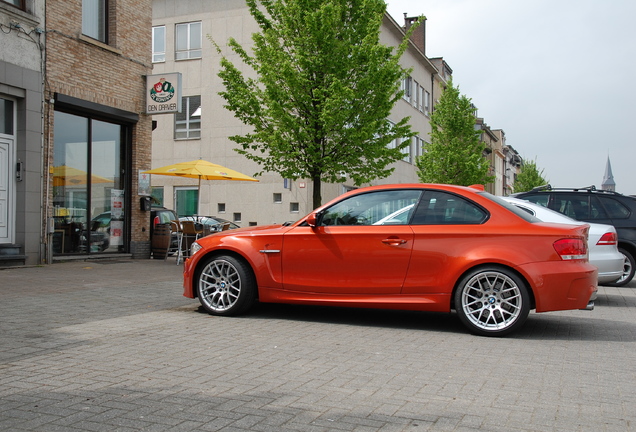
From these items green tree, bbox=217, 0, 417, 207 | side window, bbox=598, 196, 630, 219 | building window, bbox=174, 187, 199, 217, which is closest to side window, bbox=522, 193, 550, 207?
side window, bbox=598, 196, 630, 219

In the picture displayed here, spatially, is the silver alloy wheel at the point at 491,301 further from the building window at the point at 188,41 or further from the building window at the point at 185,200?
the building window at the point at 188,41

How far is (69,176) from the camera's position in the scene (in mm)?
15547

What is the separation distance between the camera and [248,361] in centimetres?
542

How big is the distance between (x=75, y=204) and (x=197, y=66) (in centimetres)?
1827

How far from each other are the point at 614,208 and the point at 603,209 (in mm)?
206

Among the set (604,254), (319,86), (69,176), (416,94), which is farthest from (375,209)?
(416,94)

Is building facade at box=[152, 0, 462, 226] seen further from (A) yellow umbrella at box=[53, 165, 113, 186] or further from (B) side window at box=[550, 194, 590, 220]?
(B) side window at box=[550, 194, 590, 220]

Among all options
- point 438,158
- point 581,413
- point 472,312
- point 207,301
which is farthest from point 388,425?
point 438,158

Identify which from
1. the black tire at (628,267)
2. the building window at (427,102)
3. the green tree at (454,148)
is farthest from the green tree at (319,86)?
the building window at (427,102)

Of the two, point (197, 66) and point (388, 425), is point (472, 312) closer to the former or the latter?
point (388, 425)

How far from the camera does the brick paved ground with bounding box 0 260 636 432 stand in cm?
393

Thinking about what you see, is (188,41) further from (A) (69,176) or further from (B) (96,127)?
(A) (69,176)

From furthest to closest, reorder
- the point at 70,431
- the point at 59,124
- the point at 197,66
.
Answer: the point at 197,66
the point at 59,124
the point at 70,431

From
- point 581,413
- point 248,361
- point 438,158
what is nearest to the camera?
point 581,413
